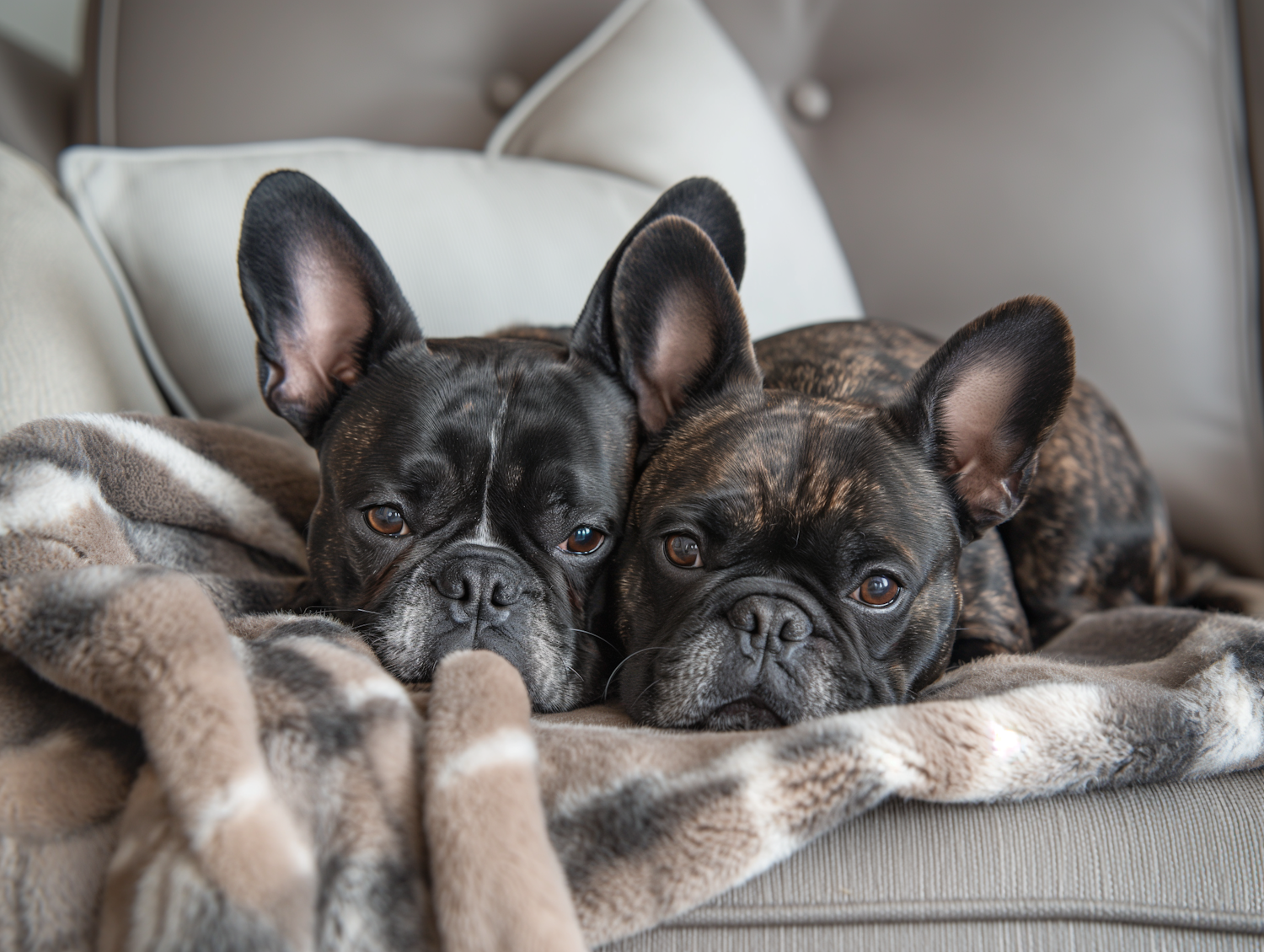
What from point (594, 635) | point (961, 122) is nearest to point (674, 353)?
point (594, 635)

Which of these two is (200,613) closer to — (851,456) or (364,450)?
(364,450)

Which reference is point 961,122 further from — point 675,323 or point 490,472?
point 490,472

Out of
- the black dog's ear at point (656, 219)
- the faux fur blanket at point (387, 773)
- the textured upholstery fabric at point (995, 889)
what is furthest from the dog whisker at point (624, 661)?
the black dog's ear at point (656, 219)

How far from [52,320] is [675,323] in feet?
3.33

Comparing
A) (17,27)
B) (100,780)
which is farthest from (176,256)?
(17,27)

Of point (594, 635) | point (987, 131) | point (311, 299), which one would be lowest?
point (594, 635)

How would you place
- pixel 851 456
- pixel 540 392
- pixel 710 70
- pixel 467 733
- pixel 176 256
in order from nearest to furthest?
pixel 467 733, pixel 851 456, pixel 540 392, pixel 176 256, pixel 710 70

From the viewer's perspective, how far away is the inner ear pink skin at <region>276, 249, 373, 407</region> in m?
1.40

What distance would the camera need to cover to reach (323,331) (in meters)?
1.45

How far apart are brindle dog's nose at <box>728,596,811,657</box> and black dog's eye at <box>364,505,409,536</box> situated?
0.52 metres

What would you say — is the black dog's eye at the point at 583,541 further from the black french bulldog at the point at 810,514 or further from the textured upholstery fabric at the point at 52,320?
the textured upholstery fabric at the point at 52,320

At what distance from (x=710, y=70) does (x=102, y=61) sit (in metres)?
1.64

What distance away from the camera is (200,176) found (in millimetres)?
1769

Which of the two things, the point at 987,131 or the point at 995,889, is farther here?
the point at 987,131
